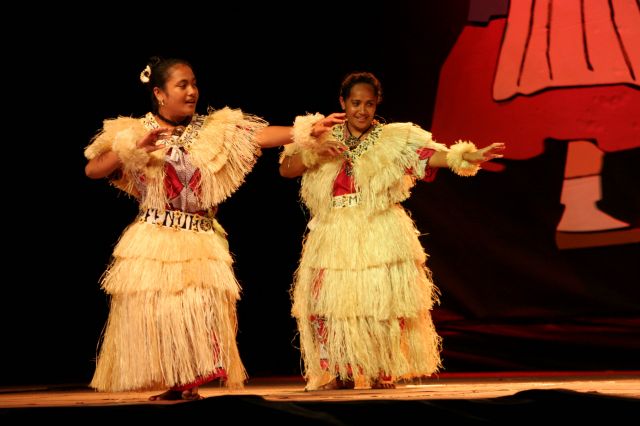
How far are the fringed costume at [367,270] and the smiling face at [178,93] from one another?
0.59 metres

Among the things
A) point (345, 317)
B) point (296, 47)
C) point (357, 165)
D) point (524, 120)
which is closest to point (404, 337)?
point (345, 317)

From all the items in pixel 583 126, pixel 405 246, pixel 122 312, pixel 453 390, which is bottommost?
pixel 453 390

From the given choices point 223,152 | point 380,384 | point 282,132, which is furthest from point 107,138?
point 380,384

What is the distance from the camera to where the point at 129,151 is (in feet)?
12.2

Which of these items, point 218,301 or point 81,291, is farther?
point 81,291

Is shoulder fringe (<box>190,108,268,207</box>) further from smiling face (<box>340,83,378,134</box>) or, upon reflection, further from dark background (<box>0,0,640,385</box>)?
dark background (<box>0,0,640,385</box>)

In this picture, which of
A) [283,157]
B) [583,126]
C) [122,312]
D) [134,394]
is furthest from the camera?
[583,126]

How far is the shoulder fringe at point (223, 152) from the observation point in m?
3.88

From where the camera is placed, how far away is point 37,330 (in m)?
5.40

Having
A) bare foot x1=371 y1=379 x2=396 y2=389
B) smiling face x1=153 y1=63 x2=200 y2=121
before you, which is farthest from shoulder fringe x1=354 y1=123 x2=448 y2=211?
smiling face x1=153 y1=63 x2=200 y2=121

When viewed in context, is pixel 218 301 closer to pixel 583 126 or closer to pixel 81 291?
pixel 81 291

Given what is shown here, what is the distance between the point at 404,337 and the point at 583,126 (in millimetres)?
1601

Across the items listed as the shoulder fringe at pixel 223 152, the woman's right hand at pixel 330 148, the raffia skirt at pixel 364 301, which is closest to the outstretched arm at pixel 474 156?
the raffia skirt at pixel 364 301

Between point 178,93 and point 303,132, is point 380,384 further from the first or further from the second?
point 178,93
